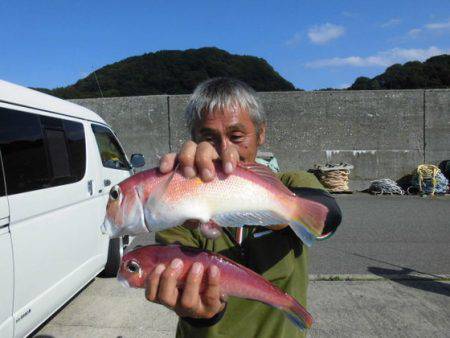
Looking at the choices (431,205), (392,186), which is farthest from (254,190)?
(392,186)

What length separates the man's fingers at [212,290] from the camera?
4.38 feet

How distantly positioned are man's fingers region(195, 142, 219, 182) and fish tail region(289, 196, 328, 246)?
313 millimetres

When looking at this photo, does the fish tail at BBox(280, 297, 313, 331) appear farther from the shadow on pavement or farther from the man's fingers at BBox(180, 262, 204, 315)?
the shadow on pavement

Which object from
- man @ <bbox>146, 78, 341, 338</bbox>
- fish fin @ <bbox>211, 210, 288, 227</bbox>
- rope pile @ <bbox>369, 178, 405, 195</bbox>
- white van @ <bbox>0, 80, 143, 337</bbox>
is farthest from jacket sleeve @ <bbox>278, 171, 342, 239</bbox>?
rope pile @ <bbox>369, 178, 405, 195</bbox>

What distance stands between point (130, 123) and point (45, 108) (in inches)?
367

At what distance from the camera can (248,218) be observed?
1.34 m

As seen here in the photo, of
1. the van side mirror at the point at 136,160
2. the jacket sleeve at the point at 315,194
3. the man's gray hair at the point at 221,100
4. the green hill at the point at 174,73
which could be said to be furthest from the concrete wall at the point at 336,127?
the man's gray hair at the point at 221,100

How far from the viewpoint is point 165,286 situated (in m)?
1.34

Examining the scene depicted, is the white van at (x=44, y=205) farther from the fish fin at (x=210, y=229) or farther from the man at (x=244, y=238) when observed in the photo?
the fish fin at (x=210, y=229)

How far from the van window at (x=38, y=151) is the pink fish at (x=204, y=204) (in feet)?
6.49

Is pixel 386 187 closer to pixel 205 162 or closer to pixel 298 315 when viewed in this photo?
pixel 298 315

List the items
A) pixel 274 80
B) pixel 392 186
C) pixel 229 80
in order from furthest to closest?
pixel 274 80, pixel 392 186, pixel 229 80

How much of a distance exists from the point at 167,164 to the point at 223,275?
0.41m

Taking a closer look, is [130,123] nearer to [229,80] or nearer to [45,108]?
[45,108]
